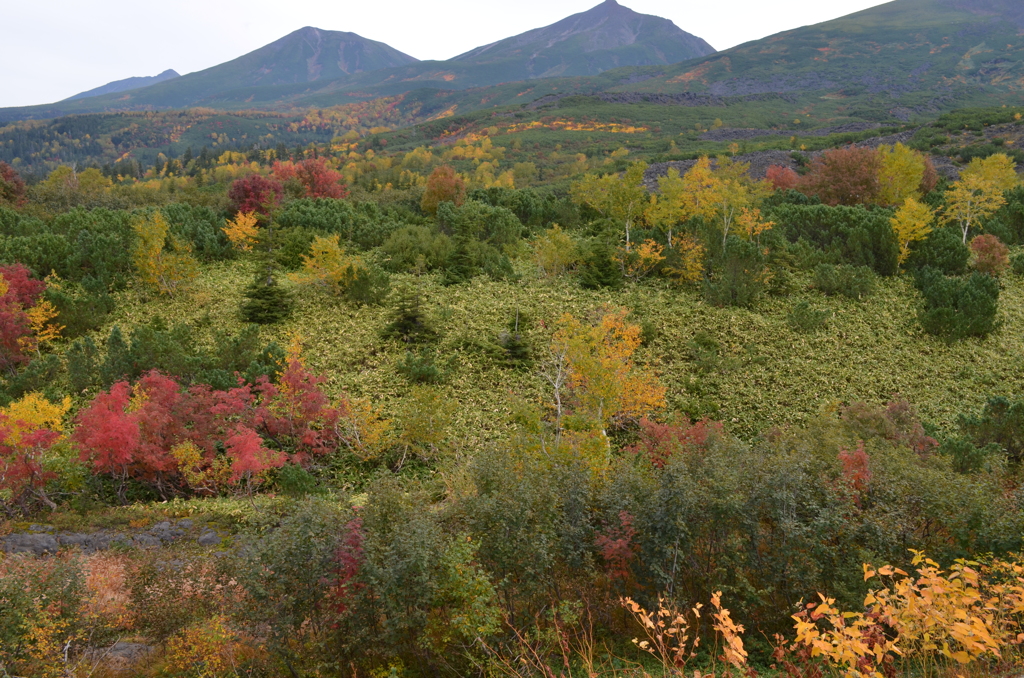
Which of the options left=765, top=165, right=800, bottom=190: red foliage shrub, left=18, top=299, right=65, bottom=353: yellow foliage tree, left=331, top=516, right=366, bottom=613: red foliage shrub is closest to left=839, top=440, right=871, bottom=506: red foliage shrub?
left=331, top=516, right=366, bottom=613: red foliage shrub

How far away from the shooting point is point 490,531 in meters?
8.28

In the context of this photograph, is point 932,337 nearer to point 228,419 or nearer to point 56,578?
point 228,419

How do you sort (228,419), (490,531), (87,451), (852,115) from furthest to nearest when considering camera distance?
(852,115) → (228,419) → (87,451) → (490,531)

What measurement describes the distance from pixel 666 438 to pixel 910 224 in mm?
21142

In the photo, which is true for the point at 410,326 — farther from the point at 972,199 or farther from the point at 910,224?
the point at 972,199

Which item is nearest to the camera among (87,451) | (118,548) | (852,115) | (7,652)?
(7,652)

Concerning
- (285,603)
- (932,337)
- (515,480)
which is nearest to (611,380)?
(515,480)

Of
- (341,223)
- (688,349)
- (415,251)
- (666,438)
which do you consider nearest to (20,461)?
(666,438)

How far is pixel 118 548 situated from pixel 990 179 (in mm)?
43064

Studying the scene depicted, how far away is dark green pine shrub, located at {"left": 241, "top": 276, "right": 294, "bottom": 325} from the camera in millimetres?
24016

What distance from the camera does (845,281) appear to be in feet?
84.7

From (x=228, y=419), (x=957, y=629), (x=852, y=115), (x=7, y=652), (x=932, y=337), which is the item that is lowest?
(x=932, y=337)

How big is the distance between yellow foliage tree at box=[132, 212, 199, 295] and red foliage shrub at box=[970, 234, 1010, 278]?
38.3 meters

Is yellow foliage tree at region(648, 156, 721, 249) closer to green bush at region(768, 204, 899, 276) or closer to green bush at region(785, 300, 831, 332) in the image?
green bush at region(768, 204, 899, 276)
